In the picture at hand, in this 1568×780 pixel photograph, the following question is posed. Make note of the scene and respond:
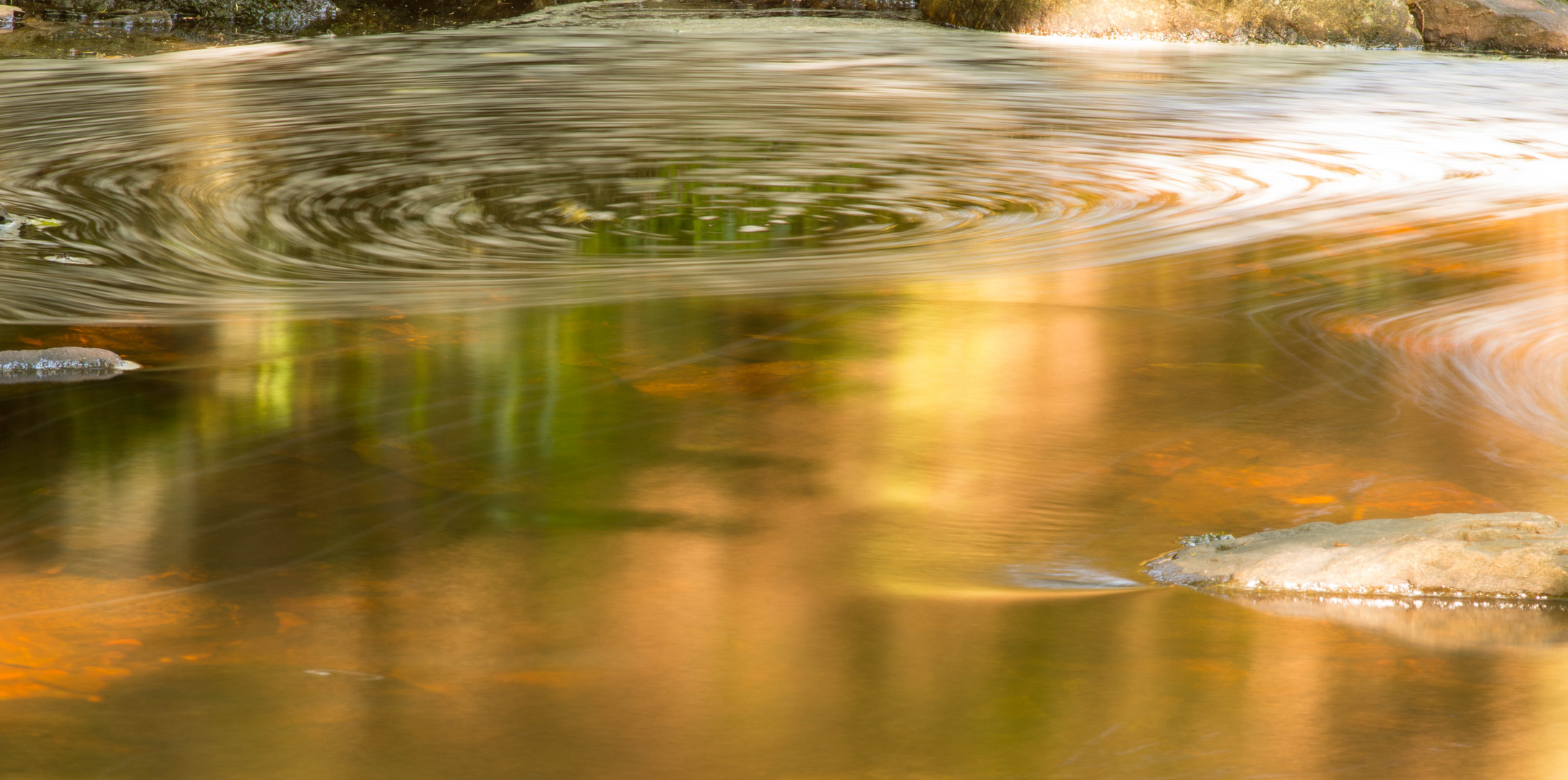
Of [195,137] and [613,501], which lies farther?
[195,137]

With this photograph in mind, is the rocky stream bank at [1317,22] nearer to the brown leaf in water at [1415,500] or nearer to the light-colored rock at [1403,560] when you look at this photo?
the brown leaf in water at [1415,500]

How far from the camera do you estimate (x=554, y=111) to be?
6.60 m

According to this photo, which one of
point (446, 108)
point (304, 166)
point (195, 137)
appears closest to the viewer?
point (304, 166)

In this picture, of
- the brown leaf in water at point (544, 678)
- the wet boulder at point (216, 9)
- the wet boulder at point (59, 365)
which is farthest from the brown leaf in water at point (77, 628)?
the wet boulder at point (216, 9)

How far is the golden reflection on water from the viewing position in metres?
1.37

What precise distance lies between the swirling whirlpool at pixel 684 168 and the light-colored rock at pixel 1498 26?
1097mm

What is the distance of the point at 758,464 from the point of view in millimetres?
2109

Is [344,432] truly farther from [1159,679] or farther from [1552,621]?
[1552,621]

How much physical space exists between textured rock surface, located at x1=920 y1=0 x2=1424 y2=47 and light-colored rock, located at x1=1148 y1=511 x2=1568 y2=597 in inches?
353

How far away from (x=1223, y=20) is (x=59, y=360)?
29.7ft

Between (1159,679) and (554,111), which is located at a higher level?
(554,111)

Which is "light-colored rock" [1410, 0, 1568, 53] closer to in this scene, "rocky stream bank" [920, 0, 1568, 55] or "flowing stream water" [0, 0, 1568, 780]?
"rocky stream bank" [920, 0, 1568, 55]

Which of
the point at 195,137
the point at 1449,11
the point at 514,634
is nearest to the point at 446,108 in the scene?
the point at 195,137

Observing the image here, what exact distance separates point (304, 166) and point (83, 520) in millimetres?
3515
